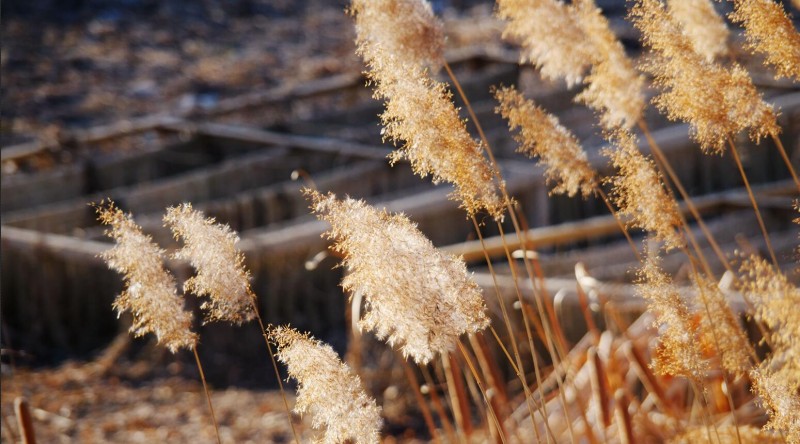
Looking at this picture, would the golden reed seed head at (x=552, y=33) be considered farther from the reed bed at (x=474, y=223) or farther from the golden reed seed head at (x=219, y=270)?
the golden reed seed head at (x=219, y=270)

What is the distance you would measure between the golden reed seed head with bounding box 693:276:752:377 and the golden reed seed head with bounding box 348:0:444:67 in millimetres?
377

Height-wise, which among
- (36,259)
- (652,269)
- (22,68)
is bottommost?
(652,269)

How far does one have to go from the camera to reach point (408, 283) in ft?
2.49

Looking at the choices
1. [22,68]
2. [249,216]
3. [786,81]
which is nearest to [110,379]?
[249,216]

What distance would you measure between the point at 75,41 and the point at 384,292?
9.76 metres

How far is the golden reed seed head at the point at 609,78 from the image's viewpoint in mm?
1065

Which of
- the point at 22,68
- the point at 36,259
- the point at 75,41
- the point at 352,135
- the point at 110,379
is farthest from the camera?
the point at 75,41

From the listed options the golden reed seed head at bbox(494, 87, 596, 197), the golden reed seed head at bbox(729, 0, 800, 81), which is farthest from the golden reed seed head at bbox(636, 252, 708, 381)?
the golden reed seed head at bbox(729, 0, 800, 81)

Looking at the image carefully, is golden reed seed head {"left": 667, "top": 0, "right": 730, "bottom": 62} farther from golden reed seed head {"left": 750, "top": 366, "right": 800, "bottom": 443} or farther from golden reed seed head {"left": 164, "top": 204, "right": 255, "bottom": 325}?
golden reed seed head {"left": 164, "top": 204, "right": 255, "bottom": 325}

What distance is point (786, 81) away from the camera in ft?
16.5

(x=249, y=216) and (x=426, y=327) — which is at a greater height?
(x=249, y=216)

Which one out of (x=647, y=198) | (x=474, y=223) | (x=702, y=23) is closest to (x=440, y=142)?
(x=474, y=223)

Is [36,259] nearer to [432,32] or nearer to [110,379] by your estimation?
[110,379]

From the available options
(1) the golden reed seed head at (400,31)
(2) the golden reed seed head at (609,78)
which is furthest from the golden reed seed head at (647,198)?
(1) the golden reed seed head at (400,31)
